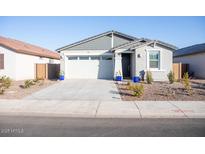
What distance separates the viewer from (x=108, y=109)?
26.0 feet

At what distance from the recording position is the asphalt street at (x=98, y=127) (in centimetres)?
525

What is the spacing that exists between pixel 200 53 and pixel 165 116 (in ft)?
56.3

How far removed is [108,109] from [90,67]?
41.5ft

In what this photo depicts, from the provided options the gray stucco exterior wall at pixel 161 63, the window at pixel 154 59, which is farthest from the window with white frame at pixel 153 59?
the gray stucco exterior wall at pixel 161 63

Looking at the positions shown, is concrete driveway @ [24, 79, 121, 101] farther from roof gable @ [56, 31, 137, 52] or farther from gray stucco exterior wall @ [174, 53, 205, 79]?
gray stucco exterior wall @ [174, 53, 205, 79]

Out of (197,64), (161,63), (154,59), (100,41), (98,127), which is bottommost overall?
(98,127)

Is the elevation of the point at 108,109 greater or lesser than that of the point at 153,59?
lesser

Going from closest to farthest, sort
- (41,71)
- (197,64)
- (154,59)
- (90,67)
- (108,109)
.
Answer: (108,109), (154,59), (90,67), (41,71), (197,64)

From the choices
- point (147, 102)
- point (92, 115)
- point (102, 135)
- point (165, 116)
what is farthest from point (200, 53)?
point (102, 135)

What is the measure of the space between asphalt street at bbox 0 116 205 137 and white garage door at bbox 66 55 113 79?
1349cm

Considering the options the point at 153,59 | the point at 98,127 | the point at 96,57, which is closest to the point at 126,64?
the point at 96,57

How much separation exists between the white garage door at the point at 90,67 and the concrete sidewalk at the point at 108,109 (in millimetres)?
11140

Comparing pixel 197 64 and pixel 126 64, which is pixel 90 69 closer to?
pixel 126 64

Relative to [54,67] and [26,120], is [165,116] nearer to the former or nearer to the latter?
[26,120]
